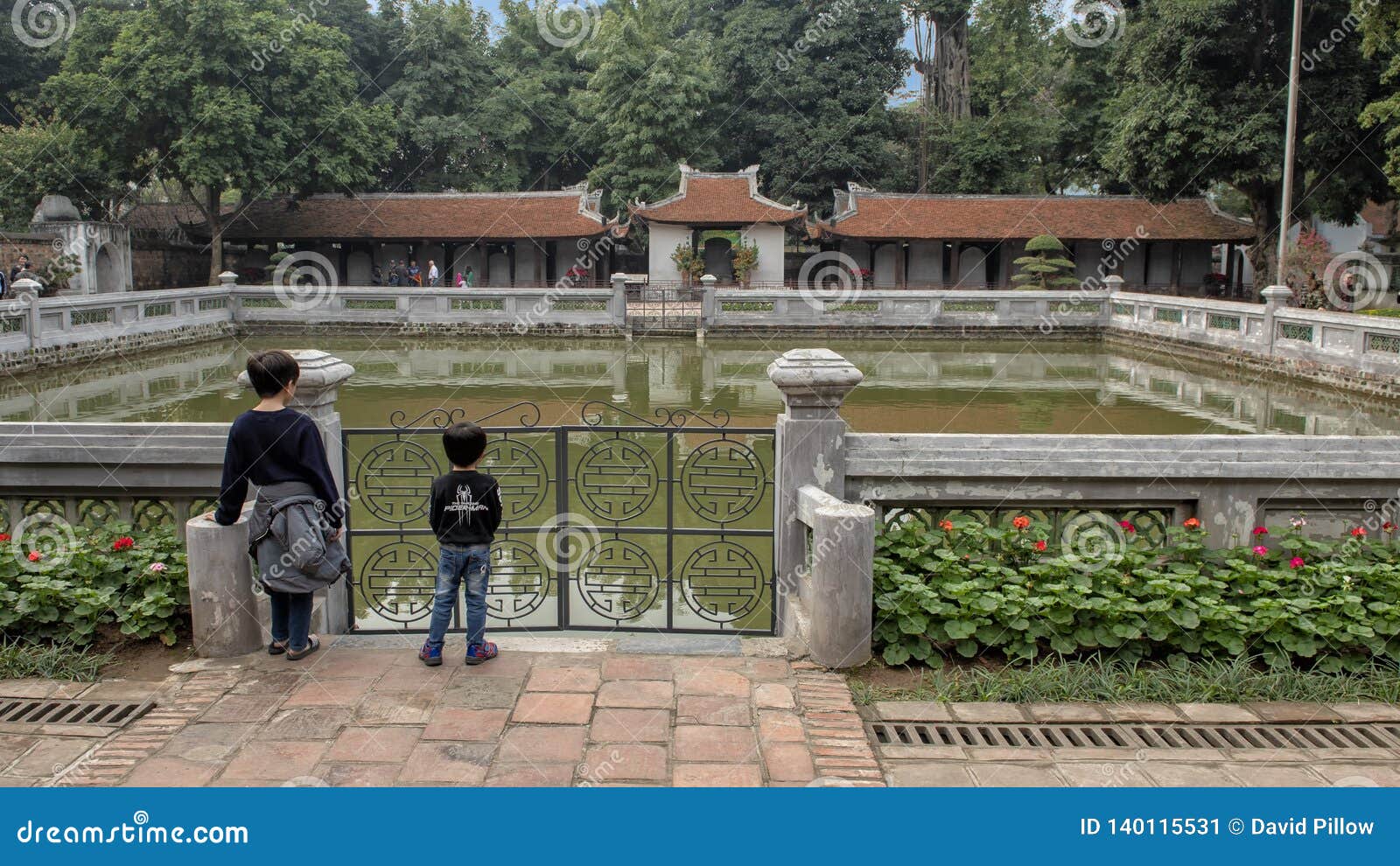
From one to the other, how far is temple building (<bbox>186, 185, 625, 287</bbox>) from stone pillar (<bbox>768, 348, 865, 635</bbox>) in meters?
27.1

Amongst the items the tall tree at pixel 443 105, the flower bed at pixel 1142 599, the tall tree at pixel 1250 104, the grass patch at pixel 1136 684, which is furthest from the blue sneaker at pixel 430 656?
the tall tree at pixel 443 105

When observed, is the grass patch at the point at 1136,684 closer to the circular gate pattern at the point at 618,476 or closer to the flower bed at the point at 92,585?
the circular gate pattern at the point at 618,476

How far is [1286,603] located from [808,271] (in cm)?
3008

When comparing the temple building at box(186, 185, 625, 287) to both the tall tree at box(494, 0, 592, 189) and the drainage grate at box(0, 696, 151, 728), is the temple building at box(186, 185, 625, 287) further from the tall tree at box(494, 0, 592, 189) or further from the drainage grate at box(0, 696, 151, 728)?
the drainage grate at box(0, 696, 151, 728)

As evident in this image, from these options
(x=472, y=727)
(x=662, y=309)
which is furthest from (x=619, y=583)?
(x=662, y=309)

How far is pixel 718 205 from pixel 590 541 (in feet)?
84.1

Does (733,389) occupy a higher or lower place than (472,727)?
higher

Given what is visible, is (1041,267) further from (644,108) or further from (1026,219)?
(644,108)

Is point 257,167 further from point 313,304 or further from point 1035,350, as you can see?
point 1035,350

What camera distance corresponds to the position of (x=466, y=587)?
4133 mm

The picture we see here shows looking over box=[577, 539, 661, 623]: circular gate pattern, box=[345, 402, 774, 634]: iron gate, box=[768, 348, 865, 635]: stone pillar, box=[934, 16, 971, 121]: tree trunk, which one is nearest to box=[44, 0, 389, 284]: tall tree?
box=[345, 402, 774, 634]: iron gate

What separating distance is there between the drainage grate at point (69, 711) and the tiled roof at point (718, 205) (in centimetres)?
2832

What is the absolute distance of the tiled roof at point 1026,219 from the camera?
102ft

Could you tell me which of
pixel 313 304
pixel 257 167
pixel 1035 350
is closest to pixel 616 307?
pixel 313 304
